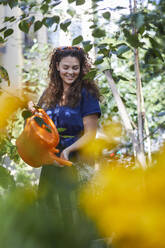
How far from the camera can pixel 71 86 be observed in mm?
2287

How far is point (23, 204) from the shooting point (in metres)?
0.31

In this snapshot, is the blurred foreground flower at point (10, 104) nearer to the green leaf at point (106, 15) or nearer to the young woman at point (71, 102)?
the green leaf at point (106, 15)

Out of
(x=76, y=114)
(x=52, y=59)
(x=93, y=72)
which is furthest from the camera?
(x=52, y=59)

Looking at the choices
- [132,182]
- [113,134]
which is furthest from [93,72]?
[132,182]

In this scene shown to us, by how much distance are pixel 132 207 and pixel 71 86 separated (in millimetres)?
2024

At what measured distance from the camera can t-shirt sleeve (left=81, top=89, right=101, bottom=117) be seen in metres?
2.09

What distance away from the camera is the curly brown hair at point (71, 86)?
7.12 ft

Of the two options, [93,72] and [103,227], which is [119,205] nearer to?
[103,227]

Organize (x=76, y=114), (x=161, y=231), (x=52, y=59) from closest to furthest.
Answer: (x=161, y=231) → (x=76, y=114) → (x=52, y=59)

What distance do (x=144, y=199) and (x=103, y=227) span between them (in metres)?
0.05

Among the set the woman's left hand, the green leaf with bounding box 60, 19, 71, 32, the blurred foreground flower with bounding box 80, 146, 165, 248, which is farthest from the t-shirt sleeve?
the blurred foreground flower with bounding box 80, 146, 165, 248

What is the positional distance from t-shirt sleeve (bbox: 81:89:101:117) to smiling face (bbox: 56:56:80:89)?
6.3 inches

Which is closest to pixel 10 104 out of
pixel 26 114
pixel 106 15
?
pixel 26 114

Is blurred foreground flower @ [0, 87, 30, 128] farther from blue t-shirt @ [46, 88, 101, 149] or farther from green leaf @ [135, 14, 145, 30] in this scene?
blue t-shirt @ [46, 88, 101, 149]
